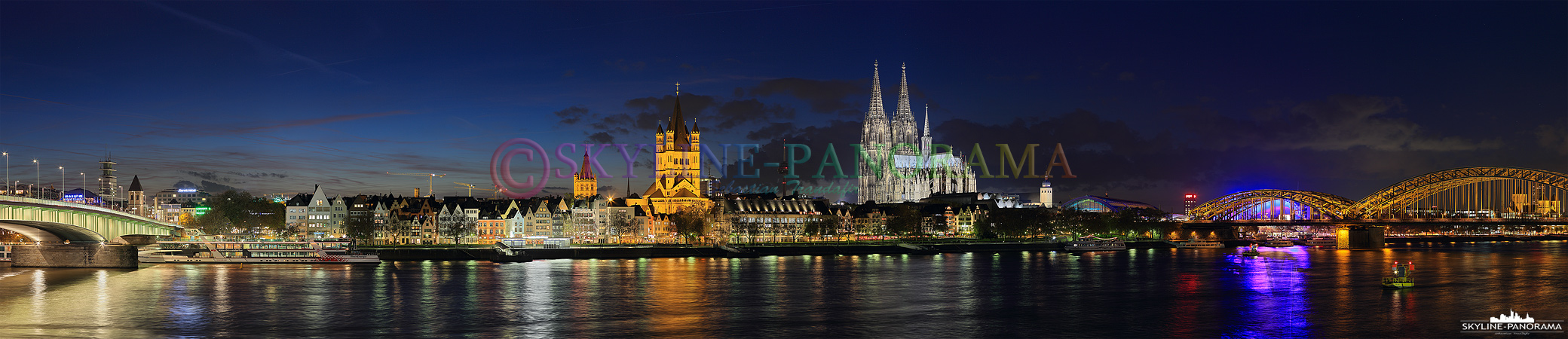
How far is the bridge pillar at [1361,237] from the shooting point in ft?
391

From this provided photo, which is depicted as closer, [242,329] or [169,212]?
[242,329]

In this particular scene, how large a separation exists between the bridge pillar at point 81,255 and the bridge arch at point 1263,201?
445ft

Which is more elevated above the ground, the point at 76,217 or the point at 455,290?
the point at 76,217

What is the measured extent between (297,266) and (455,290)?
26.7m

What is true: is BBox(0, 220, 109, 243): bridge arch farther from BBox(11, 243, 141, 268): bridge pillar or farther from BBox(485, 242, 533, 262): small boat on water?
BBox(485, 242, 533, 262): small boat on water

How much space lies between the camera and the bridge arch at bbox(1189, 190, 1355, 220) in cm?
14925

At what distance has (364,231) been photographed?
3642 inches

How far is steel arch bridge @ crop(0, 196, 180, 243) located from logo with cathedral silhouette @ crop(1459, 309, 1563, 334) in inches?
2122

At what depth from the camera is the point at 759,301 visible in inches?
1718

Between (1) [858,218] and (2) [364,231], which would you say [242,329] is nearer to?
(2) [364,231]

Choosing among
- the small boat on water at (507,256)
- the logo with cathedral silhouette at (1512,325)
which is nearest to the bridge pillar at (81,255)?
the small boat on water at (507,256)

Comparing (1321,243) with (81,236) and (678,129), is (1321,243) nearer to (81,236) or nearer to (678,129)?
(678,129)

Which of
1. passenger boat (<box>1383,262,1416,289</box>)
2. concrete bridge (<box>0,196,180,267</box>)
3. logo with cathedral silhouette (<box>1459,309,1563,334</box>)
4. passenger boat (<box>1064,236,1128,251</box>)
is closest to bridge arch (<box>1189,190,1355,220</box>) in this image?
passenger boat (<box>1064,236,1128,251</box>)

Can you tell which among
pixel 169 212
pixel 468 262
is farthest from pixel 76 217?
pixel 169 212
